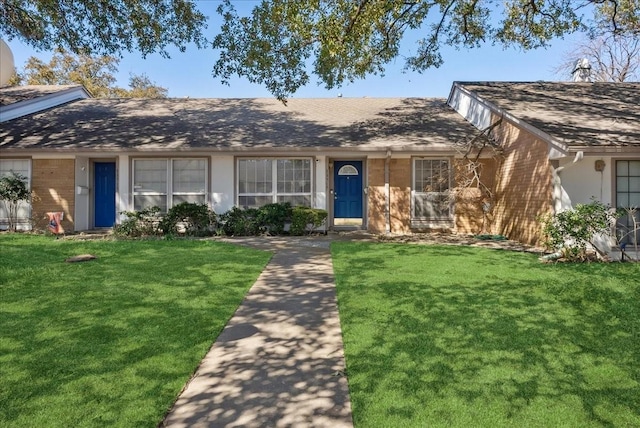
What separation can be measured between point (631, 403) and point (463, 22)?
12.6m

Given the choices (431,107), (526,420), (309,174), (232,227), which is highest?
(431,107)

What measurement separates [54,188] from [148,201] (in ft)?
9.57

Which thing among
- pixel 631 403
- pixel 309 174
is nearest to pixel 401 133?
pixel 309 174

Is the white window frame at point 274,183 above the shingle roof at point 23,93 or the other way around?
the other way around

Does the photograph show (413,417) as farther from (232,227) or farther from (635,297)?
(232,227)

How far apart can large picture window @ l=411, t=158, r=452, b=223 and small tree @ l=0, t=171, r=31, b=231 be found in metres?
12.0

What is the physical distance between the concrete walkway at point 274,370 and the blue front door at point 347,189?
7.97 meters

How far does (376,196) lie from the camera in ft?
43.5

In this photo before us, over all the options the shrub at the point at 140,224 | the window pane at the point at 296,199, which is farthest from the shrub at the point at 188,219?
the window pane at the point at 296,199

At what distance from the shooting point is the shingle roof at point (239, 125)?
1293cm

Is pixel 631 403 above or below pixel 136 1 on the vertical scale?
below

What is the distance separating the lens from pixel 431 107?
16672mm

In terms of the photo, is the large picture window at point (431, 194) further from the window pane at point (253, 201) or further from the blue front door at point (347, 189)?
the window pane at point (253, 201)

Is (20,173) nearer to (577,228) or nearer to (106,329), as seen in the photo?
(106,329)
